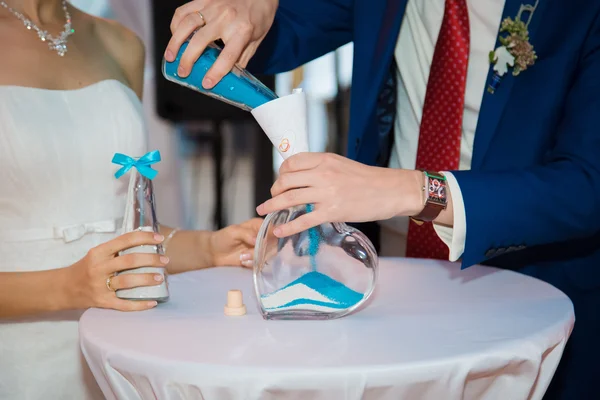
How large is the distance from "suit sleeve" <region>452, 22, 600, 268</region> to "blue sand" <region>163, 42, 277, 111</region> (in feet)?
1.26

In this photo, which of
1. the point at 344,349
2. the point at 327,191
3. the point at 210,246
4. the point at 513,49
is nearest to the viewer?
the point at 344,349

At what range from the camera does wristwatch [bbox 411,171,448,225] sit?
120cm

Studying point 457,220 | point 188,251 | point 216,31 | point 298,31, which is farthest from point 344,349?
point 298,31

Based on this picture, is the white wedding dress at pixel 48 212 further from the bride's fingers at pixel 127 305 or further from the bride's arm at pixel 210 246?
the bride's fingers at pixel 127 305

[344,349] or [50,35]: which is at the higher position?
[50,35]

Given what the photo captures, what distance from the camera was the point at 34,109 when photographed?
1.58 metres

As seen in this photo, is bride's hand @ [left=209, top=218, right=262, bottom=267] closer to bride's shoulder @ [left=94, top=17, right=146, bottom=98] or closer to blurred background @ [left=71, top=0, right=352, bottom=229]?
bride's shoulder @ [left=94, top=17, right=146, bottom=98]

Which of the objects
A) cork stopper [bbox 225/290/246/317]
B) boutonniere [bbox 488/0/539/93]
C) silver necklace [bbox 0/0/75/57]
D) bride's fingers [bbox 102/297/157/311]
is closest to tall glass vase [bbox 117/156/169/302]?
bride's fingers [bbox 102/297/157/311]

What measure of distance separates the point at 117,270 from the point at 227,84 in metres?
0.38

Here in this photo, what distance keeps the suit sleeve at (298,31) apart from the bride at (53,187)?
1.32ft

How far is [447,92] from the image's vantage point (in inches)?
66.3

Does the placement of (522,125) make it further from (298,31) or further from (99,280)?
(99,280)

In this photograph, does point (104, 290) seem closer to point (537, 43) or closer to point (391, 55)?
point (391, 55)

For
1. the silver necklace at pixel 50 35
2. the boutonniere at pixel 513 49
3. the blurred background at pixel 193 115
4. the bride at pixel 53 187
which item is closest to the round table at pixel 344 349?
the bride at pixel 53 187
